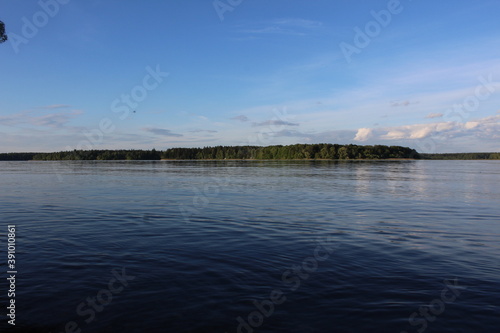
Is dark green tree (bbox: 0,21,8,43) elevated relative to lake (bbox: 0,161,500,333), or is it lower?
elevated

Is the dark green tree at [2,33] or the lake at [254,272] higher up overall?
the dark green tree at [2,33]

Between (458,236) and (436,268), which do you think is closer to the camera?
(436,268)

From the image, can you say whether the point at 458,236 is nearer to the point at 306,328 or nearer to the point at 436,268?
the point at 436,268

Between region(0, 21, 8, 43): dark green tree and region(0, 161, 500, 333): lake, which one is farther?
region(0, 21, 8, 43): dark green tree

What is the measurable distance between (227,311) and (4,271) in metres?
9.02

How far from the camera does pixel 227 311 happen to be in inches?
378

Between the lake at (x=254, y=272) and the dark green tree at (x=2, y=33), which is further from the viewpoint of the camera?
the dark green tree at (x=2, y=33)

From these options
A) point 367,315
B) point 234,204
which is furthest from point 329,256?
point 234,204

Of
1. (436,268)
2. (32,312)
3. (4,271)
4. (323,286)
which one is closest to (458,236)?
(436,268)

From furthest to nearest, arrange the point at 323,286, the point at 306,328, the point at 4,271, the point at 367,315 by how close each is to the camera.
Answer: the point at 4,271 → the point at 323,286 → the point at 367,315 → the point at 306,328

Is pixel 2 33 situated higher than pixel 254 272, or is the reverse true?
pixel 2 33

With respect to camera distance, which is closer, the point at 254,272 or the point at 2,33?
the point at 254,272

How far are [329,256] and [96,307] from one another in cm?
934

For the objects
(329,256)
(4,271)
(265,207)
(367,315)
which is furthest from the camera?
(265,207)
